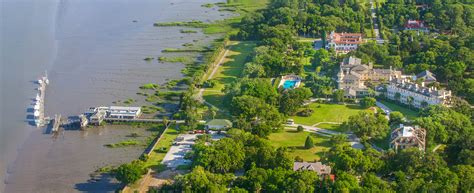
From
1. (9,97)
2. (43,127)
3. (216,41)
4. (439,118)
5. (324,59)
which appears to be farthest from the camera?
(216,41)

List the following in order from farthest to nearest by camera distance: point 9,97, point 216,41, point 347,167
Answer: point 216,41 → point 9,97 → point 347,167

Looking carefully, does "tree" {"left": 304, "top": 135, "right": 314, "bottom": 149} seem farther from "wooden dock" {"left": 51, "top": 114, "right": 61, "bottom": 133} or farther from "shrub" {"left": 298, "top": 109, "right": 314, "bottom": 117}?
"wooden dock" {"left": 51, "top": 114, "right": 61, "bottom": 133}

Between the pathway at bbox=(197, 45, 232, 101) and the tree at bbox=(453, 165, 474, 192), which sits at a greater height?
the pathway at bbox=(197, 45, 232, 101)

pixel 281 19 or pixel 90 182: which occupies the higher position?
pixel 281 19

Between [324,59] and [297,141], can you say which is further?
[324,59]

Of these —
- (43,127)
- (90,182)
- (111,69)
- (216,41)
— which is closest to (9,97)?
(43,127)

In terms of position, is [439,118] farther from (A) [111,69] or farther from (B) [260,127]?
(A) [111,69]

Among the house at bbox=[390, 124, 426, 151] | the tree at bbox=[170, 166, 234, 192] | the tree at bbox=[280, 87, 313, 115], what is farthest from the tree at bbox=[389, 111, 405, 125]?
the tree at bbox=[170, 166, 234, 192]
